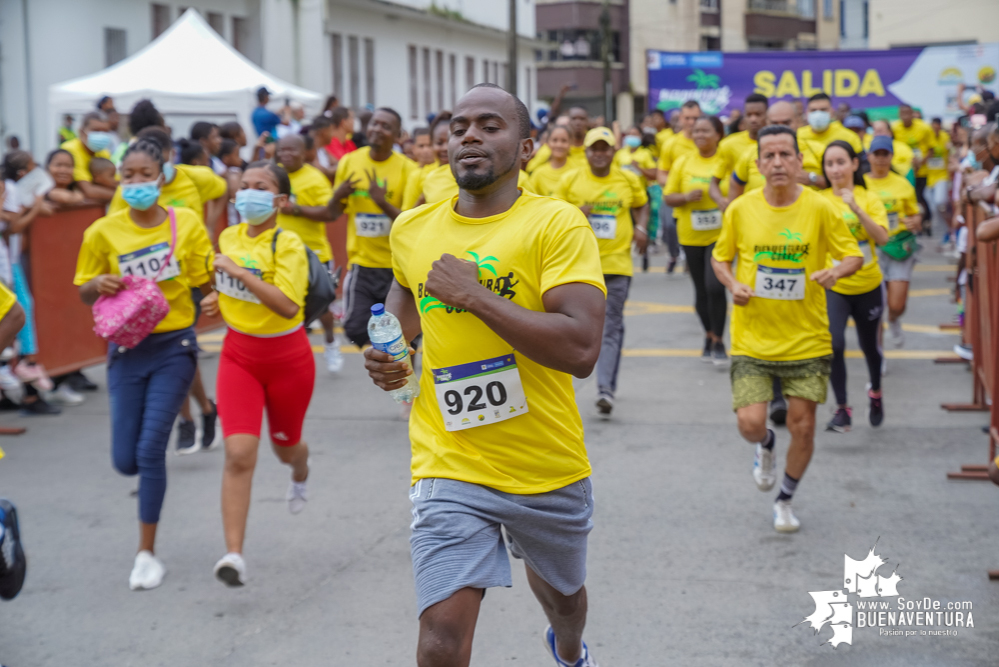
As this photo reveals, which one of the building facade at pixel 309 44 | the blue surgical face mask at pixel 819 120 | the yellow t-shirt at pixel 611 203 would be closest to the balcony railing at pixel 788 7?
the building facade at pixel 309 44

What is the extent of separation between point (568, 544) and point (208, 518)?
332 cm

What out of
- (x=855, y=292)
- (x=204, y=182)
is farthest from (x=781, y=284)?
(x=204, y=182)

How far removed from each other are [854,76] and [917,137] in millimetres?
5787

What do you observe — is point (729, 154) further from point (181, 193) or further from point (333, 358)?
point (181, 193)

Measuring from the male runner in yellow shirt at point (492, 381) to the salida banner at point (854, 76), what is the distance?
21597 millimetres

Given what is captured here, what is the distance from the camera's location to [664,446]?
7383 millimetres

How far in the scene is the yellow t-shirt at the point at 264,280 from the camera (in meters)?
5.25

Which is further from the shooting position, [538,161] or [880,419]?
[538,161]

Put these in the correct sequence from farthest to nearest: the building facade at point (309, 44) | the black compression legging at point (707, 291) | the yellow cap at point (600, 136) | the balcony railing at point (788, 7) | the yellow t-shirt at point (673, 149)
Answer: the balcony railing at point (788, 7) < the building facade at point (309, 44) < the yellow t-shirt at point (673, 149) < the black compression legging at point (707, 291) < the yellow cap at point (600, 136)

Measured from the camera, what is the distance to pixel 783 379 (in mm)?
5730

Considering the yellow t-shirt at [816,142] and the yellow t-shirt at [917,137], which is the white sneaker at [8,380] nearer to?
the yellow t-shirt at [816,142]

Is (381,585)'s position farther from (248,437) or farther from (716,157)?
(716,157)

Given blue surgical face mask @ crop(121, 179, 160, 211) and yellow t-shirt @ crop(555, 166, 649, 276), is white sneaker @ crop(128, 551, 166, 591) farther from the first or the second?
yellow t-shirt @ crop(555, 166, 649, 276)

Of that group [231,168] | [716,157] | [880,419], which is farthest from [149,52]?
[880,419]
